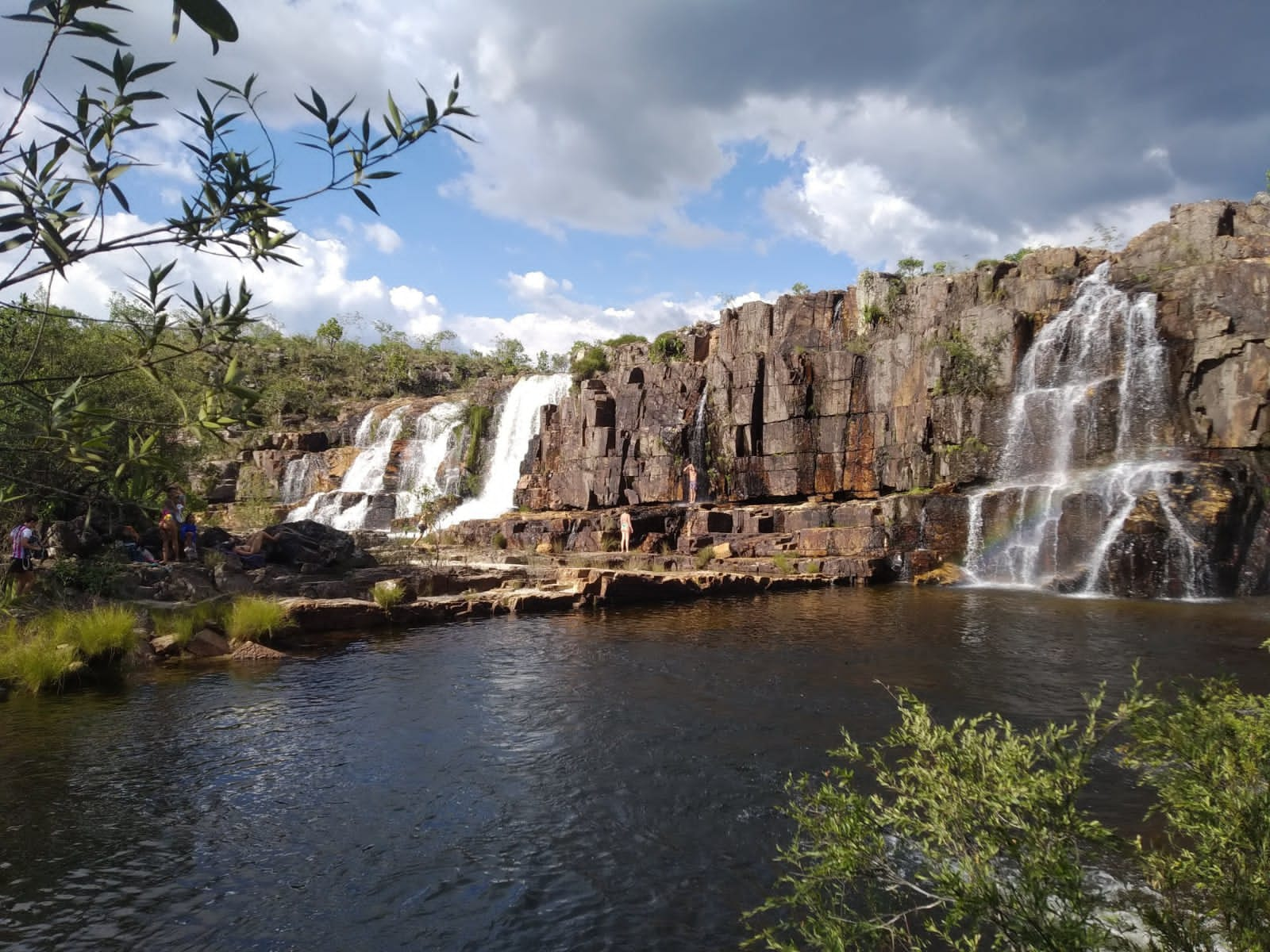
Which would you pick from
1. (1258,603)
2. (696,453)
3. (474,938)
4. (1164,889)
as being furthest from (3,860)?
(696,453)

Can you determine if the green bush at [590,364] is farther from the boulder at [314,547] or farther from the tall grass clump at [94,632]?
the tall grass clump at [94,632]

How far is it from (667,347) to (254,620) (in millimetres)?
33003

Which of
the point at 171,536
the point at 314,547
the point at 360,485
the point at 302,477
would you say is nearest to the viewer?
the point at 171,536

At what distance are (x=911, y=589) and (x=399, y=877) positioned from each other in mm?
18699

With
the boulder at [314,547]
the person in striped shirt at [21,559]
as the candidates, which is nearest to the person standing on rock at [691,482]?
the boulder at [314,547]

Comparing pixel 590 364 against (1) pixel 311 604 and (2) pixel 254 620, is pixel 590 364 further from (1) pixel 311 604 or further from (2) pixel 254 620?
(2) pixel 254 620

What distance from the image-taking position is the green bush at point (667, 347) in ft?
144

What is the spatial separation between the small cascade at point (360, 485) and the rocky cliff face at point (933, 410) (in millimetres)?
8161

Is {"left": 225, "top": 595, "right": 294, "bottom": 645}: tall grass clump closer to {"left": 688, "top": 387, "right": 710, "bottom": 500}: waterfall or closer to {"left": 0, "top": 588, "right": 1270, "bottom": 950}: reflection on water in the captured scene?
{"left": 0, "top": 588, "right": 1270, "bottom": 950}: reflection on water

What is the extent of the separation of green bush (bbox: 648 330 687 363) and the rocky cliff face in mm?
862

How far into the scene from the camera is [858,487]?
3083cm

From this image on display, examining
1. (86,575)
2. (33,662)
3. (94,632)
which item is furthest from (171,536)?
(33,662)

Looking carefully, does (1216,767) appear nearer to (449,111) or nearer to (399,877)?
(449,111)

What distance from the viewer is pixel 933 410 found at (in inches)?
1111
